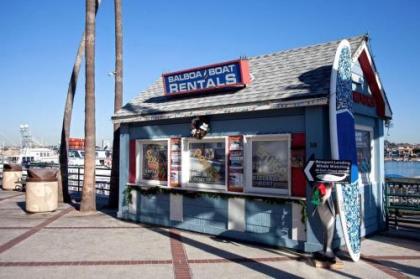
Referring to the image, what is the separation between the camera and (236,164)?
9.24m

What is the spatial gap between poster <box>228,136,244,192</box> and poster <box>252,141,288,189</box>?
0.27m

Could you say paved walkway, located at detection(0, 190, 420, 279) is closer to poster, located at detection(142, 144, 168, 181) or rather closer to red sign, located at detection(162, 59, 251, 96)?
poster, located at detection(142, 144, 168, 181)

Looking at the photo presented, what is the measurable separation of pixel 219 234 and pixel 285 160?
2346mm

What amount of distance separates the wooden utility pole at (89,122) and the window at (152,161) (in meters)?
2.34

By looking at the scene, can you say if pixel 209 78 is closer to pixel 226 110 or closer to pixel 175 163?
pixel 226 110

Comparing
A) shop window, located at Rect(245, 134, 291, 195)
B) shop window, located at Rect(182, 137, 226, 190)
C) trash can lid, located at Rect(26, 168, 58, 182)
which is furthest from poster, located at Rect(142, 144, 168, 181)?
trash can lid, located at Rect(26, 168, 58, 182)

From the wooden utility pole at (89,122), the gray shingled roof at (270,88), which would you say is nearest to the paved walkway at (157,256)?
the wooden utility pole at (89,122)

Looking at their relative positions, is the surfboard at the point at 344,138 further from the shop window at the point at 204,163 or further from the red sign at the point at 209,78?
the shop window at the point at 204,163

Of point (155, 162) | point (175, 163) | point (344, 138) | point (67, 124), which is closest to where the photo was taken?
point (344, 138)

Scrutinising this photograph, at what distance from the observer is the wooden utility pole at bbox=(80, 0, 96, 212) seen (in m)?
12.9

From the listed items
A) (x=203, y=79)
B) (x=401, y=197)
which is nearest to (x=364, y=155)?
(x=401, y=197)

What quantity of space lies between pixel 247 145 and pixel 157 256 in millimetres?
3102

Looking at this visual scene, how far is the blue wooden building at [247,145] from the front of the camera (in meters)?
8.15

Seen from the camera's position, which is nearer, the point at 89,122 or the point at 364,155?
the point at 364,155
